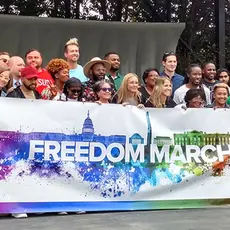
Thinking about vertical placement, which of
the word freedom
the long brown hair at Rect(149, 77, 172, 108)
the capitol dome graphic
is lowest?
the word freedom

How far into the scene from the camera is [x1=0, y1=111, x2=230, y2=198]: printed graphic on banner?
6066 mm

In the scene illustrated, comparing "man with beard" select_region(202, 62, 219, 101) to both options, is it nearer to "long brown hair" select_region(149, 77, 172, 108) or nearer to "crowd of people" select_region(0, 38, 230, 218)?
"crowd of people" select_region(0, 38, 230, 218)

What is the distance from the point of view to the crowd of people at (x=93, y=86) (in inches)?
252

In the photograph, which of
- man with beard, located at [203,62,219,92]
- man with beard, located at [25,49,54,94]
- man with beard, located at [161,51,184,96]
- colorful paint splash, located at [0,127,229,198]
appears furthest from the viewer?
man with beard, located at [203,62,219,92]

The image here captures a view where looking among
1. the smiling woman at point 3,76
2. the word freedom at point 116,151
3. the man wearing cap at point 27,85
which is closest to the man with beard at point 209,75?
the word freedom at point 116,151

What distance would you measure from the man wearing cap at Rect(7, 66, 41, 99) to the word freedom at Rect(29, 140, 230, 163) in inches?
22.8

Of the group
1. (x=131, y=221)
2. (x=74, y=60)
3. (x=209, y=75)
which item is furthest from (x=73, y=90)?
(x=209, y=75)

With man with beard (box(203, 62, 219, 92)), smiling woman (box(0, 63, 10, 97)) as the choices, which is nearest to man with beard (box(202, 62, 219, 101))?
man with beard (box(203, 62, 219, 92))

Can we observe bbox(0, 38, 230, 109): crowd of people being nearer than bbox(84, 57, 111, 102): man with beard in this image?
Yes

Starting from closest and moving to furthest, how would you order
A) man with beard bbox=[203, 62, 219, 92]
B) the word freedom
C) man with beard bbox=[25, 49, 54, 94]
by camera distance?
the word freedom
man with beard bbox=[25, 49, 54, 94]
man with beard bbox=[203, 62, 219, 92]

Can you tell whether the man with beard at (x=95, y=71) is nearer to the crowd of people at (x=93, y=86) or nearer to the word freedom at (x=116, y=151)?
the crowd of people at (x=93, y=86)

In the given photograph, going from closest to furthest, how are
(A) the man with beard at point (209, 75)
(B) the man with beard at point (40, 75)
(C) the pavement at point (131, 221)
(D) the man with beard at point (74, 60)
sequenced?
(C) the pavement at point (131, 221)
(B) the man with beard at point (40, 75)
(D) the man with beard at point (74, 60)
(A) the man with beard at point (209, 75)

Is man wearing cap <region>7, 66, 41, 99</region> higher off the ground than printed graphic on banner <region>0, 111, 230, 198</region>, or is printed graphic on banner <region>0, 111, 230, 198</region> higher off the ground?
man wearing cap <region>7, 66, 41, 99</region>

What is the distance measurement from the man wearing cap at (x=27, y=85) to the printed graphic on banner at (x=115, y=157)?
1.56ft
